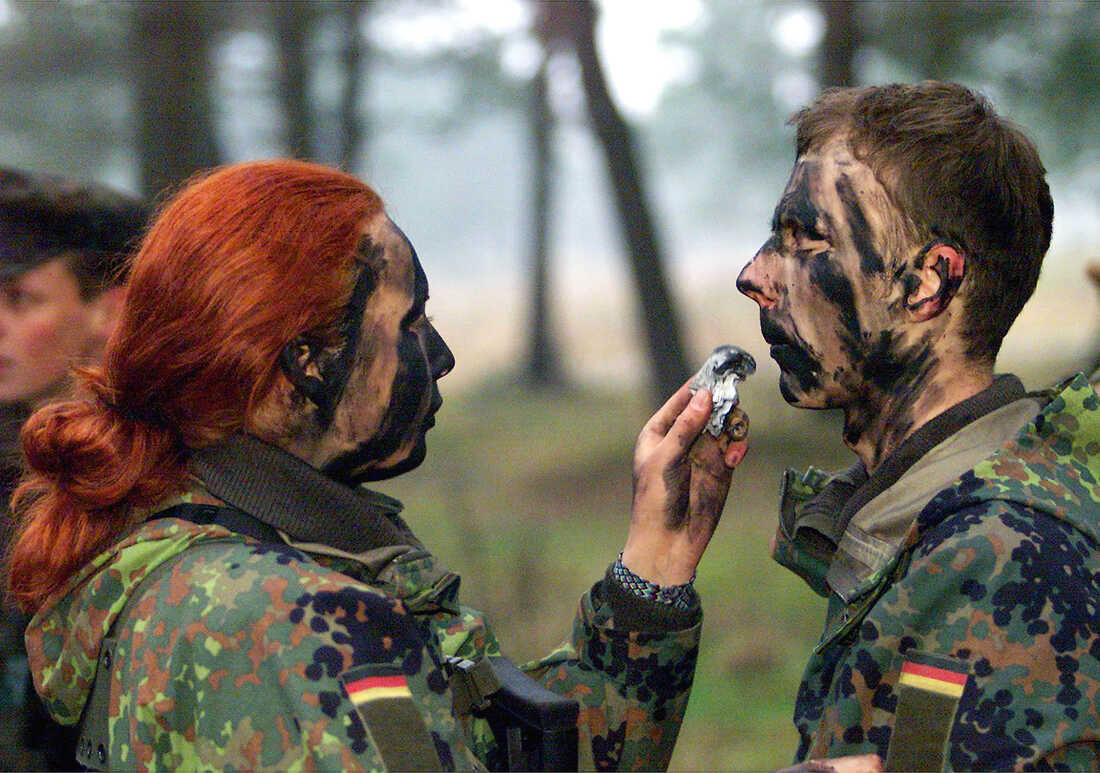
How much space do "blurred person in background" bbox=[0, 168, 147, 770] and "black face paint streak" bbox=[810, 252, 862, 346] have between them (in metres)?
1.80

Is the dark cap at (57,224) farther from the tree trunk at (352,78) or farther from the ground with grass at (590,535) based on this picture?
the tree trunk at (352,78)

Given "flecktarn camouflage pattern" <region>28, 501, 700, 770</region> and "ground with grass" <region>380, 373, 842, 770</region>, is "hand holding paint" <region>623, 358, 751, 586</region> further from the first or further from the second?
"ground with grass" <region>380, 373, 842, 770</region>

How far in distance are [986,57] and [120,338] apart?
286 inches

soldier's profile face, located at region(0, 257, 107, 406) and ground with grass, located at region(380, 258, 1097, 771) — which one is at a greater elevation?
soldier's profile face, located at region(0, 257, 107, 406)

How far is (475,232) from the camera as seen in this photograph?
11.1 m

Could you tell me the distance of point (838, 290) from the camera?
2338 mm

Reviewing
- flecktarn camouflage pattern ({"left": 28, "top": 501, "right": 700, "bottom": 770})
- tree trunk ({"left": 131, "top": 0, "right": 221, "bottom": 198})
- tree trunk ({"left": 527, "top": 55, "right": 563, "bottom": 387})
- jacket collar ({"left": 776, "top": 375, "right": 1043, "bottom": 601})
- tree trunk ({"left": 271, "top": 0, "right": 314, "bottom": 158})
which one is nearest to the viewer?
flecktarn camouflage pattern ({"left": 28, "top": 501, "right": 700, "bottom": 770})

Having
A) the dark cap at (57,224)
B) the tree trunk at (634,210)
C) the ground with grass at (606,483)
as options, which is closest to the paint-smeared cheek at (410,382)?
the dark cap at (57,224)

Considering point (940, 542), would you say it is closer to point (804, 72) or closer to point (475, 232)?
point (804, 72)

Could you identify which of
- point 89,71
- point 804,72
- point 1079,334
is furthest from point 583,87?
point 1079,334

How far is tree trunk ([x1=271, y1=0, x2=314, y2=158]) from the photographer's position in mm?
9289

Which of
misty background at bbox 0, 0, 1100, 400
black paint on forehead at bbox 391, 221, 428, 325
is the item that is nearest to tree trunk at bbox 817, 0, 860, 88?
misty background at bbox 0, 0, 1100, 400

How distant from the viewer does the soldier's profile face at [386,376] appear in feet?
7.24

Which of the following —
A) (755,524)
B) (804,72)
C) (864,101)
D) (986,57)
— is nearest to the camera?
(864,101)
